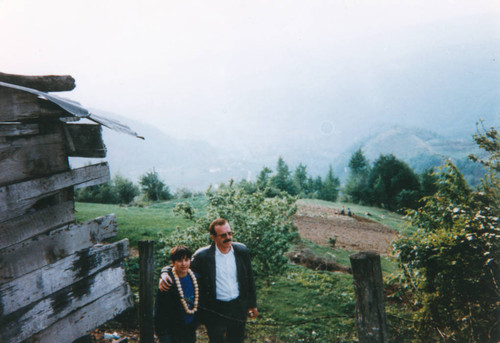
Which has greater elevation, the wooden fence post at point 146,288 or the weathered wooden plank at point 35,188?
the weathered wooden plank at point 35,188

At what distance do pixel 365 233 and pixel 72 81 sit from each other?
29304 mm

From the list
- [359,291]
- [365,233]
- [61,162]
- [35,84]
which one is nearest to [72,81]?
[35,84]

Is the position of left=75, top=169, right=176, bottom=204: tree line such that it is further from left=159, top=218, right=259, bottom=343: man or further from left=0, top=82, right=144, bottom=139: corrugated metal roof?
left=0, top=82, right=144, bottom=139: corrugated metal roof

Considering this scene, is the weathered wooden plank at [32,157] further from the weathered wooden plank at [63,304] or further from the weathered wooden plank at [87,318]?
the weathered wooden plank at [87,318]

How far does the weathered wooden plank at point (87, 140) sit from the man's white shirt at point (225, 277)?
205 centimetres

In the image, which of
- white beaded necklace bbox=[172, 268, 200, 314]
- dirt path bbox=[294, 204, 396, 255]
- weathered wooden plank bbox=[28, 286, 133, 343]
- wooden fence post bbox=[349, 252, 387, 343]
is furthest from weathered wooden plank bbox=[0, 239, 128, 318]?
dirt path bbox=[294, 204, 396, 255]

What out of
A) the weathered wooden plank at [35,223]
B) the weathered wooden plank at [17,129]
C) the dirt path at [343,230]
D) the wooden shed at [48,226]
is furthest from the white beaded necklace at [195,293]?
the dirt path at [343,230]

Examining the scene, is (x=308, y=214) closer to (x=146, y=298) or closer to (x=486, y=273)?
(x=486, y=273)

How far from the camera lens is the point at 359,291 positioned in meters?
3.07

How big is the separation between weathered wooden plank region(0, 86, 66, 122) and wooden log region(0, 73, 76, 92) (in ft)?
0.65

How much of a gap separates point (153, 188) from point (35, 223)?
44952 mm

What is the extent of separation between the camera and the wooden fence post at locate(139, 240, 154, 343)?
14.2 ft

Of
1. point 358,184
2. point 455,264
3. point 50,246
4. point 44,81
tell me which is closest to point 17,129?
point 44,81

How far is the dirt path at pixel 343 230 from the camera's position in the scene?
24688mm
